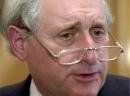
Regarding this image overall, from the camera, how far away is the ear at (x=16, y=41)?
61.0 inches

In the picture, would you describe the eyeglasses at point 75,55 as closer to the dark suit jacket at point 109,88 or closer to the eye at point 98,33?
the eye at point 98,33

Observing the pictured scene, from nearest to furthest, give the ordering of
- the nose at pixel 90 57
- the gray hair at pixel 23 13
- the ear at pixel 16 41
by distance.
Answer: the nose at pixel 90 57 < the gray hair at pixel 23 13 < the ear at pixel 16 41

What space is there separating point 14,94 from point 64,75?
499mm

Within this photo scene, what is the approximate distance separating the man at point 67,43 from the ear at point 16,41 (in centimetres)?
1

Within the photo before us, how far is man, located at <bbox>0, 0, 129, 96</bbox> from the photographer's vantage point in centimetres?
133

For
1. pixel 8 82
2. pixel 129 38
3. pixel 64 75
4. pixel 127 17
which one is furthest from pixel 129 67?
pixel 64 75

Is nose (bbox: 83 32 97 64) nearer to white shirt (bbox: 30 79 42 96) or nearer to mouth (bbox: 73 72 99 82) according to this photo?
mouth (bbox: 73 72 99 82)

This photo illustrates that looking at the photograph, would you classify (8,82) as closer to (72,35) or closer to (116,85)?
(116,85)

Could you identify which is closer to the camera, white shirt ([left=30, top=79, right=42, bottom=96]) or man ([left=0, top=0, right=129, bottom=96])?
man ([left=0, top=0, right=129, bottom=96])

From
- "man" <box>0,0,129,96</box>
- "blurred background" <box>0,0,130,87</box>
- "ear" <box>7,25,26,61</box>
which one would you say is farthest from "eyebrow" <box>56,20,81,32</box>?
"blurred background" <box>0,0,130,87</box>

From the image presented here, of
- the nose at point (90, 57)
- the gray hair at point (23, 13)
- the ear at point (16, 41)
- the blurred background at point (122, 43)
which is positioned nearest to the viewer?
the nose at point (90, 57)

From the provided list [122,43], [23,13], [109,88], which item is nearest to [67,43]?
[23,13]

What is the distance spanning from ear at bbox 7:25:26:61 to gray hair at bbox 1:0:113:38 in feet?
0.10

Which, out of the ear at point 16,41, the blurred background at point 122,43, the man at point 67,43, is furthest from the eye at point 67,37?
the blurred background at point 122,43
